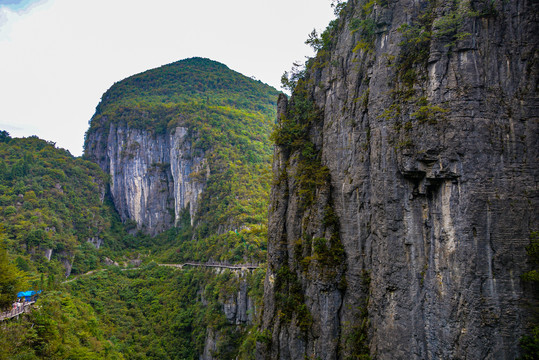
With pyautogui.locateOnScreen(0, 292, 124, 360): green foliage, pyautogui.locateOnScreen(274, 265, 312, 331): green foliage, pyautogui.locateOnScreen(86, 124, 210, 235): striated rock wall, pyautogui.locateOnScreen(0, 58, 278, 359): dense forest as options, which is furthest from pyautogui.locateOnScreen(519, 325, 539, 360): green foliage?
pyautogui.locateOnScreen(86, 124, 210, 235): striated rock wall

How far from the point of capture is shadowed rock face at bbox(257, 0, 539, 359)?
12.0 m

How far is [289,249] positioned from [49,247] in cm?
3901

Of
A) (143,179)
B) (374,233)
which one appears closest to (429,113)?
(374,233)

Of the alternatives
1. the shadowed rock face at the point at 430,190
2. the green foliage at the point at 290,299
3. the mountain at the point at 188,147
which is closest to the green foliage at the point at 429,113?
the shadowed rock face at the point at 430,190

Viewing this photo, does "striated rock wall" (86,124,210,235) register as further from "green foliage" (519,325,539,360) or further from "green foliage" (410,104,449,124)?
"green foliage" (519,325,539,360)

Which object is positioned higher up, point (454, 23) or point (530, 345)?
point (454, 23)

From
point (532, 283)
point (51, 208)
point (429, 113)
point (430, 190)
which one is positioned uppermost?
point (429, 113)

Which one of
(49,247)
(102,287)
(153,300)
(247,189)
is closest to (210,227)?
(247,189)

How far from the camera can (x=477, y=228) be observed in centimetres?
1211

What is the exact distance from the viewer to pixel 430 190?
13.8 m

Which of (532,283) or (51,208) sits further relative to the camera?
(51,208)

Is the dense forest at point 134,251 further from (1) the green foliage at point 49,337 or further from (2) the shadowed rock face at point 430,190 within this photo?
(2) the shadowed rock face at point 430,190

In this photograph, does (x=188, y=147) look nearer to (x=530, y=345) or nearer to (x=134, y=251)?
(x=134, y=251)

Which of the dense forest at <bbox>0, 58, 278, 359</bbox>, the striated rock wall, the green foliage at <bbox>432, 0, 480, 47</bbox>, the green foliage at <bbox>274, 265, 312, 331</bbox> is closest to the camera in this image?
the green foliage at <bbox>432, 0, 480, 47</bbox>
